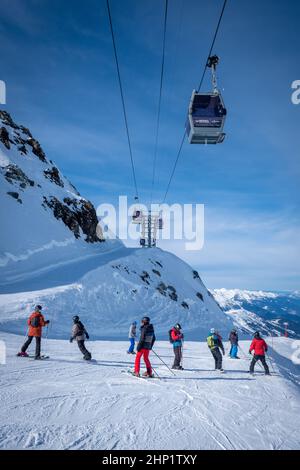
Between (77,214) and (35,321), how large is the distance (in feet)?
119

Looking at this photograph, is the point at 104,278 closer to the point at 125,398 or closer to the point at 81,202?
the point at 81,202

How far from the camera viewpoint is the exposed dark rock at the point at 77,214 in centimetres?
4209

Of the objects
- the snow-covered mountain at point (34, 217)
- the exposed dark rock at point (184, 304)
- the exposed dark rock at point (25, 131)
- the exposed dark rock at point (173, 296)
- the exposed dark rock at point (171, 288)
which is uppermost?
the exposed dark rock at point (25, 131)

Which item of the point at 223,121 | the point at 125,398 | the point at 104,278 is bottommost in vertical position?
the point at 125,398

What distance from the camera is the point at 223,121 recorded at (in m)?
17.7

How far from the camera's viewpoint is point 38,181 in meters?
43.9

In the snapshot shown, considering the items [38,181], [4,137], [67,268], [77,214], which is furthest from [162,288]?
[4,137]

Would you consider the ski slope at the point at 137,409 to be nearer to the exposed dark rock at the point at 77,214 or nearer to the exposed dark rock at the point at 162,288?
the exposed dark rock at the point at 162,288

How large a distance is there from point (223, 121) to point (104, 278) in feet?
70.2

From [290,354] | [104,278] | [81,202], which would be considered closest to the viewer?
[290,354]

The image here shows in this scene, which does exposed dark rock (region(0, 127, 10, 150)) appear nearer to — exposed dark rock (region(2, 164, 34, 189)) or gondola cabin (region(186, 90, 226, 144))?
exposed dark rock (region(2, 164, 34, 189))

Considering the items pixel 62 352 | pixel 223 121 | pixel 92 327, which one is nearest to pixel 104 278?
pixel 92 327

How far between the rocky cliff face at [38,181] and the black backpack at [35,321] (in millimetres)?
30330

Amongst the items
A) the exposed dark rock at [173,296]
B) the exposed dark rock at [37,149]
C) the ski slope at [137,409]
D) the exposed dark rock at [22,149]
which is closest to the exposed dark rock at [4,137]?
the exposed dark rock at [22,149]
